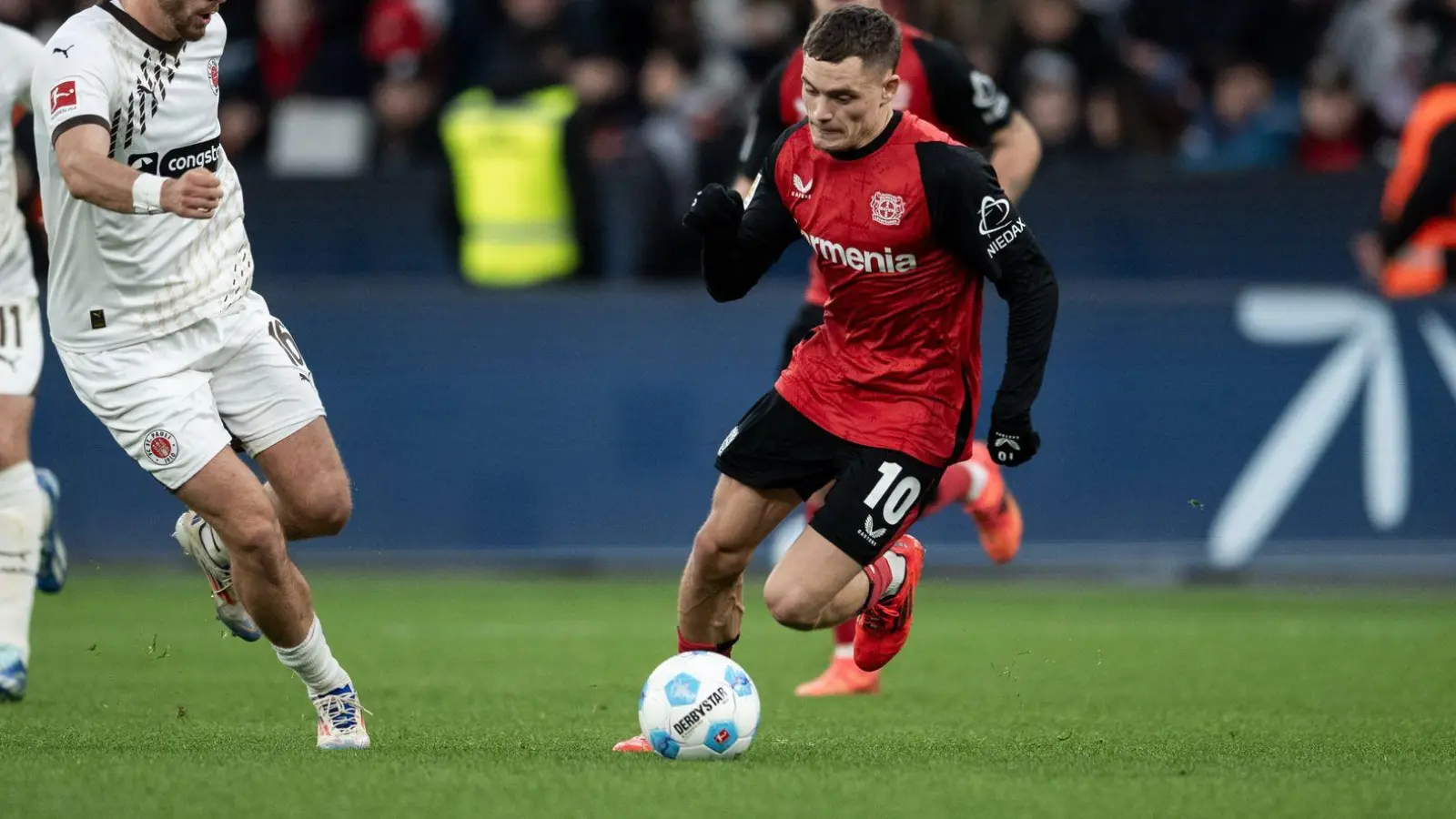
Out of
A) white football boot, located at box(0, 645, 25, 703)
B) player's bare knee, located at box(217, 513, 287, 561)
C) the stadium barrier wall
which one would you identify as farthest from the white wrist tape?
the stadium barrier wall

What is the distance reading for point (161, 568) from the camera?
1217 centimetres

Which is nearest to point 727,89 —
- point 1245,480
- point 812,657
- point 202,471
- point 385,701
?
point 1245,480

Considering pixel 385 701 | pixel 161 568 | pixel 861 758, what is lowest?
pixel 161 568

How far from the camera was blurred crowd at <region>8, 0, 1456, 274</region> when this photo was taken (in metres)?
14.1

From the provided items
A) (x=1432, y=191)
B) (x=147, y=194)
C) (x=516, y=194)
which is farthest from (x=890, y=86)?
(x=516, y=194)

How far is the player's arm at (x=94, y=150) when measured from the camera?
19.6 ft

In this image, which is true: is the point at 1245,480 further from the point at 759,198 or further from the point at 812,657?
the point at 759,198

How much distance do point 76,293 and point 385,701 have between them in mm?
2015

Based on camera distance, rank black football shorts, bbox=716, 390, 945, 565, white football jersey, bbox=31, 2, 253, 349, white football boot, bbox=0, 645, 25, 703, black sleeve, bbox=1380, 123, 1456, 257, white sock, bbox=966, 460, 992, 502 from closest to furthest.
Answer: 1. white football jersey, bbox=31, 2, 253, 349
2. black football shorts, bbox=716, 390, 945, 565
3. white football boot, bbox=0, 645, 25, 703
4. white sock, bbox=966, 460, 992, 502
5. black sleeve, bbox=1380, 123, 1456, 257

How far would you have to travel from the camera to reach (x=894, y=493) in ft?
21.8

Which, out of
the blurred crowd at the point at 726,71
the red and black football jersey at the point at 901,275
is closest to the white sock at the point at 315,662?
the red and black football jersey at the point at 901,275

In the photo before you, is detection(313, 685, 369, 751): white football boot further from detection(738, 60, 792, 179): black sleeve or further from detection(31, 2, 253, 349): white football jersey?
detection(738, 60, 792, 179): black sleeve

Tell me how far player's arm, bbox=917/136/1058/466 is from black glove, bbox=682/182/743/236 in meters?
0.56

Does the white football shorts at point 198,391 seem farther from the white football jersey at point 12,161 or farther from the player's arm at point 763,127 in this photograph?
the player's arm at point 763,127
